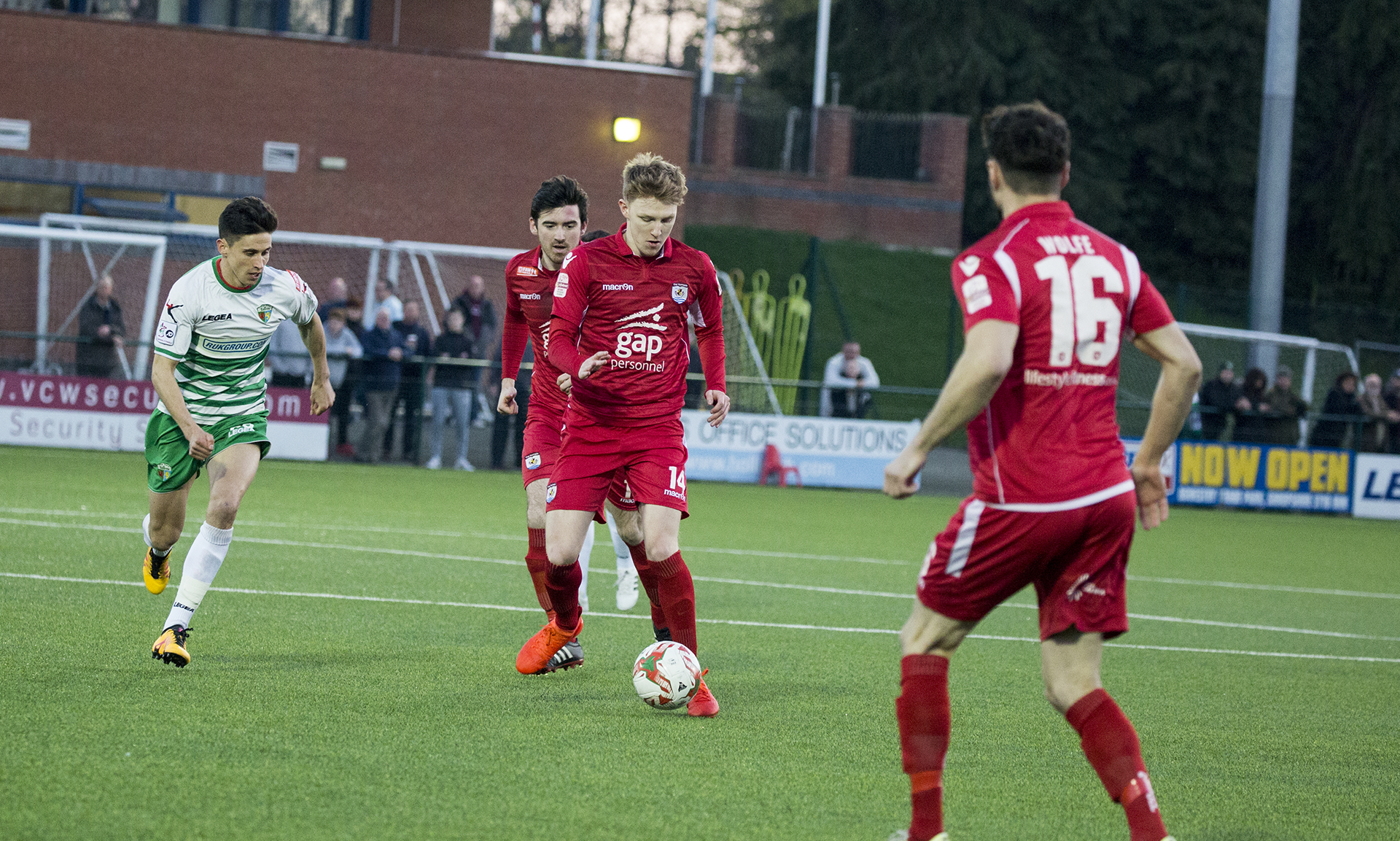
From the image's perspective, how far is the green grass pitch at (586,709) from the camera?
4.44m

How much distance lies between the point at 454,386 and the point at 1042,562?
1464cm

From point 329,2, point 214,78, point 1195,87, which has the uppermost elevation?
point 1195,87

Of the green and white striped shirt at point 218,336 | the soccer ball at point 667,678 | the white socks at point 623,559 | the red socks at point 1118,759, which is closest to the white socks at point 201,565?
the green and white striped shirt at point 218,336

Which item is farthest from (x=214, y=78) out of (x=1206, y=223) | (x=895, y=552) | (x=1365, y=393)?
(x=1206, y=223)

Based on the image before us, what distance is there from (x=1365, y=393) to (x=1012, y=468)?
64.1ft

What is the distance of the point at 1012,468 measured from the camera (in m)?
3.96

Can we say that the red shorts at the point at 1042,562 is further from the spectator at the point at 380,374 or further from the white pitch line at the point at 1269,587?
the spectator at the point at 380,374

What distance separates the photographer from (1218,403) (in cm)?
2011

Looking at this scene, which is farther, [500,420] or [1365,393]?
[1365,393]

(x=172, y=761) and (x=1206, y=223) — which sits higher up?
(x=1206, y=223)

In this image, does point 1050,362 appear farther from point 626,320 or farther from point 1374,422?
point 1374,422

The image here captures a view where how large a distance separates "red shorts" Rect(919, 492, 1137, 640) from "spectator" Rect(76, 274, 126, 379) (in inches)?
601

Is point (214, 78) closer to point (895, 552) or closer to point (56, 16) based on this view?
point (56, 16)

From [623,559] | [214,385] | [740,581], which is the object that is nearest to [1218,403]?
[740,581]
